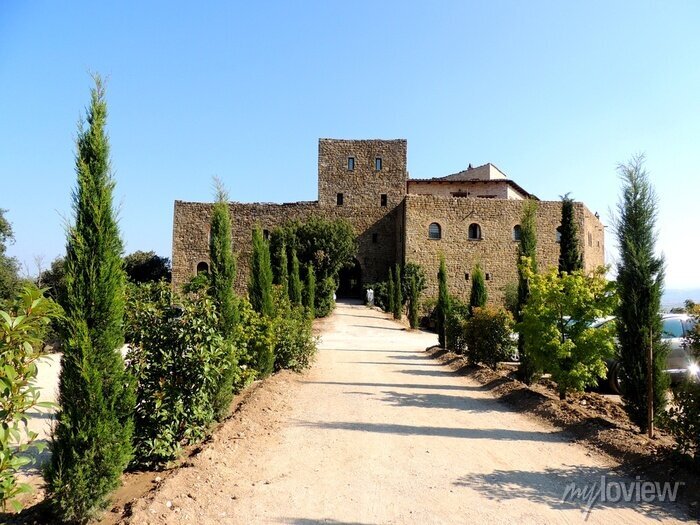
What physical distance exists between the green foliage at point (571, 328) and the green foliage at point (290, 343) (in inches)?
204

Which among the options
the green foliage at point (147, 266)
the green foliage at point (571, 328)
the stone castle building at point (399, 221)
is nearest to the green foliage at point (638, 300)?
the green foliage at point (571, 328)

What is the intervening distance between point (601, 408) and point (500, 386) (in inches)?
86.0

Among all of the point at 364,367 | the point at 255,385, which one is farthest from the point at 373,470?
the point at 364,367

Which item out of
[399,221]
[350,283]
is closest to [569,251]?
[399,221]

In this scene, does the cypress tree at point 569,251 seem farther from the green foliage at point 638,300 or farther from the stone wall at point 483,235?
the stone wall at point 483,235

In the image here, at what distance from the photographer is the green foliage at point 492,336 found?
1126cm

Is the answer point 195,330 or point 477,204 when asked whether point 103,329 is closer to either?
point 195,330

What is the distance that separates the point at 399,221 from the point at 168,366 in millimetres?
32417

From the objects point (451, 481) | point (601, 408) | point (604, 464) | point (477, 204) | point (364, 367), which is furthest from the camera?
point (477, 204)

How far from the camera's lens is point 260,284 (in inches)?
412

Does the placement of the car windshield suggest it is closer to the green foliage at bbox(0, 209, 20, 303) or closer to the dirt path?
the dirt path

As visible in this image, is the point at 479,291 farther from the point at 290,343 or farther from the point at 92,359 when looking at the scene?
the point at 92,359

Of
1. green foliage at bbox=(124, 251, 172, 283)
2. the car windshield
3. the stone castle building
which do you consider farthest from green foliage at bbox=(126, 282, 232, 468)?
green foliage at bbox=(124, 251, 172, 283)

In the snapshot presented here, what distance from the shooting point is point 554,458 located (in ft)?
17.6
